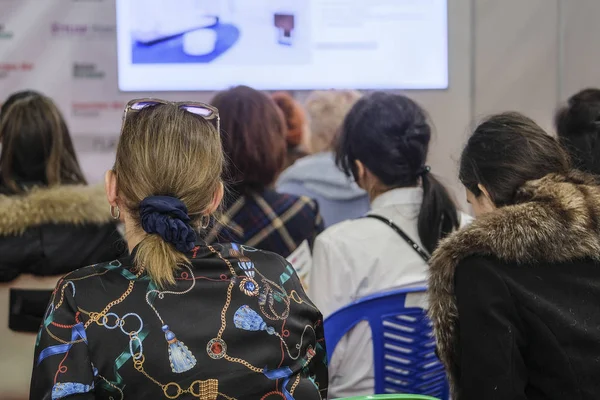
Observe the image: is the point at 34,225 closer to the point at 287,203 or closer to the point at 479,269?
the point at 287,203

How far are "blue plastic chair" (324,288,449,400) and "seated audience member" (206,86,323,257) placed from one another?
0.72 meters

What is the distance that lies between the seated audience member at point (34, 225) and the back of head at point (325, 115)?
4.48 ft

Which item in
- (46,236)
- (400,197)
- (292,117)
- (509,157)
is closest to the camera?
(509,157)

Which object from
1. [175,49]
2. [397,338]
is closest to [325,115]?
[175,49]

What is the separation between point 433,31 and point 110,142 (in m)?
1.99

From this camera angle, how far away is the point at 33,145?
2521mm

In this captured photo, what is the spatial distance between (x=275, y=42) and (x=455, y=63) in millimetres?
1089


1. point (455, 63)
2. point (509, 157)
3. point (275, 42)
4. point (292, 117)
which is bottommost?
point (509, 157)

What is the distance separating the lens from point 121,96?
419 cm

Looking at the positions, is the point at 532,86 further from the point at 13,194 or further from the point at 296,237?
the point at 13,194

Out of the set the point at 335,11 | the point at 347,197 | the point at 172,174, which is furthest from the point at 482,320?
the point at 335,11

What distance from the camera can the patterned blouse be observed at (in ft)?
4.14

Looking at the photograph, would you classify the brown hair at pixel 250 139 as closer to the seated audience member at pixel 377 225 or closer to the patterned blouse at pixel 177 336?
the seated audience member at pixel 377 225

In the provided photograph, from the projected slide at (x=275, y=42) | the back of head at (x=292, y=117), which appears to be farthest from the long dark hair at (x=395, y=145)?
the projected slide at (x=275, y=42)
